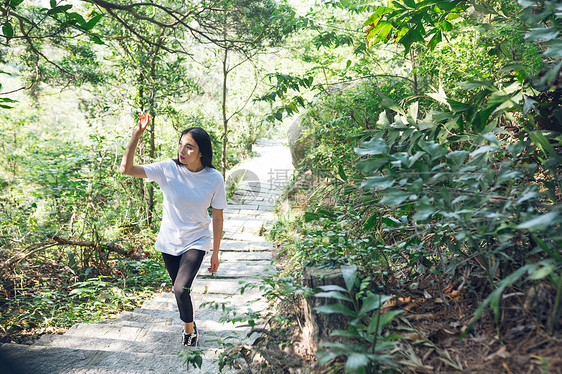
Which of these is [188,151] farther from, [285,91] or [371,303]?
[371,303]

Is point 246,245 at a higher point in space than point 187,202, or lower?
lower

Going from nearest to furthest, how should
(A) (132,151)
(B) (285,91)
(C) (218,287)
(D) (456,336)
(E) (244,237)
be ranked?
1. (D) (456,336)
2. (A) (132,151)
3. (B) (285,91)
4. (C) (218,287)
5. (E) (244,237)

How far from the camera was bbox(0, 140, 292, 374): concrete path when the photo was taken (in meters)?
1.97

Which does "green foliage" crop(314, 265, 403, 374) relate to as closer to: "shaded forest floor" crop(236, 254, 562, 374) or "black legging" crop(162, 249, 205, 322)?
"shaded forest floor" crop(236, 254, 562, 374)

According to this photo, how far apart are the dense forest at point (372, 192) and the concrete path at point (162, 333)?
36cm

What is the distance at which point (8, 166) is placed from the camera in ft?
23.9

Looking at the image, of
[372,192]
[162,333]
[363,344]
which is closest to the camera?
[363,344]

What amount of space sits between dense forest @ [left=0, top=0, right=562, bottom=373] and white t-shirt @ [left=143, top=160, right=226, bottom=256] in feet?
2.29

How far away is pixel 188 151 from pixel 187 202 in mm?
345

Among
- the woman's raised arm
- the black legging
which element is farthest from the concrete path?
the woman's raised arm

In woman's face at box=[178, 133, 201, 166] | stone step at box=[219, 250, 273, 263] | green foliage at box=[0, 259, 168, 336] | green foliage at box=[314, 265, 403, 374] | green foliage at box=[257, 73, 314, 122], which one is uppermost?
green foliage at box=[257, 73, 314, 122]

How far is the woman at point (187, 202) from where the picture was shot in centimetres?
250

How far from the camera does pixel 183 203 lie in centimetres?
253

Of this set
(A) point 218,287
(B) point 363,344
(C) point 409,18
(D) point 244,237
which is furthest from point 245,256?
(B) point 363,344
